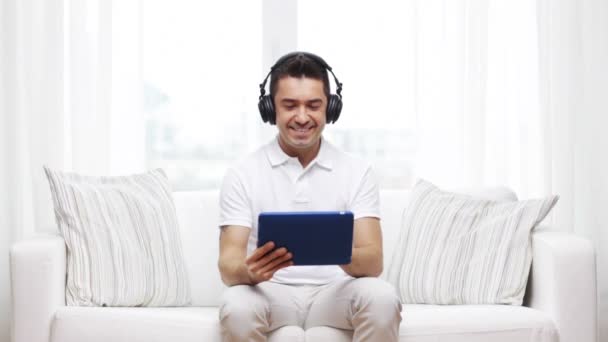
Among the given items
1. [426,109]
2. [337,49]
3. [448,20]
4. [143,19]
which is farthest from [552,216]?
[143,19]

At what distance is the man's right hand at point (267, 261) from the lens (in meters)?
1.98

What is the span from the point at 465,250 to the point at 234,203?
34.0 inches

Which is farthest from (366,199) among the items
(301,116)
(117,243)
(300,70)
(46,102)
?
(46,102)

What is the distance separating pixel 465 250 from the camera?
2781mm

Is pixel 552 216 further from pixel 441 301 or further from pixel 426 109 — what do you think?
pixel 441 301

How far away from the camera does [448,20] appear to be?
3.61m

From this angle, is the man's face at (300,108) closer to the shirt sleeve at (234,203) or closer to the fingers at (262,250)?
the shirt sleeve at (234,203)

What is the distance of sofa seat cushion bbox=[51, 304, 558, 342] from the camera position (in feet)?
7.77

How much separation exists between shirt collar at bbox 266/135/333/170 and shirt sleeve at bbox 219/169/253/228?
0.41 feet

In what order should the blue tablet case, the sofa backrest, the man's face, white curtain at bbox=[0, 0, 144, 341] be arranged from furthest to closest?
white curtain at bbox=[0, 0, 144, 341] < the sofa backrest < the man's face < the blue tablet case

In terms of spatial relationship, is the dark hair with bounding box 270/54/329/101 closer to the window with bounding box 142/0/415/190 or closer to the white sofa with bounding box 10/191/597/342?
the white sofa with bounding box 10/191/597/342

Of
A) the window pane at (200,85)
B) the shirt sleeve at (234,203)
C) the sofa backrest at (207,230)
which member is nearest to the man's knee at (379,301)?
the shirt sleeve at (234,203)

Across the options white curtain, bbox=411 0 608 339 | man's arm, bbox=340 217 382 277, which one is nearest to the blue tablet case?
man's arm, bbox=340 217 382 277

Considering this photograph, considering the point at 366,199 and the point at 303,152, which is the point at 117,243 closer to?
the point at 303,152
